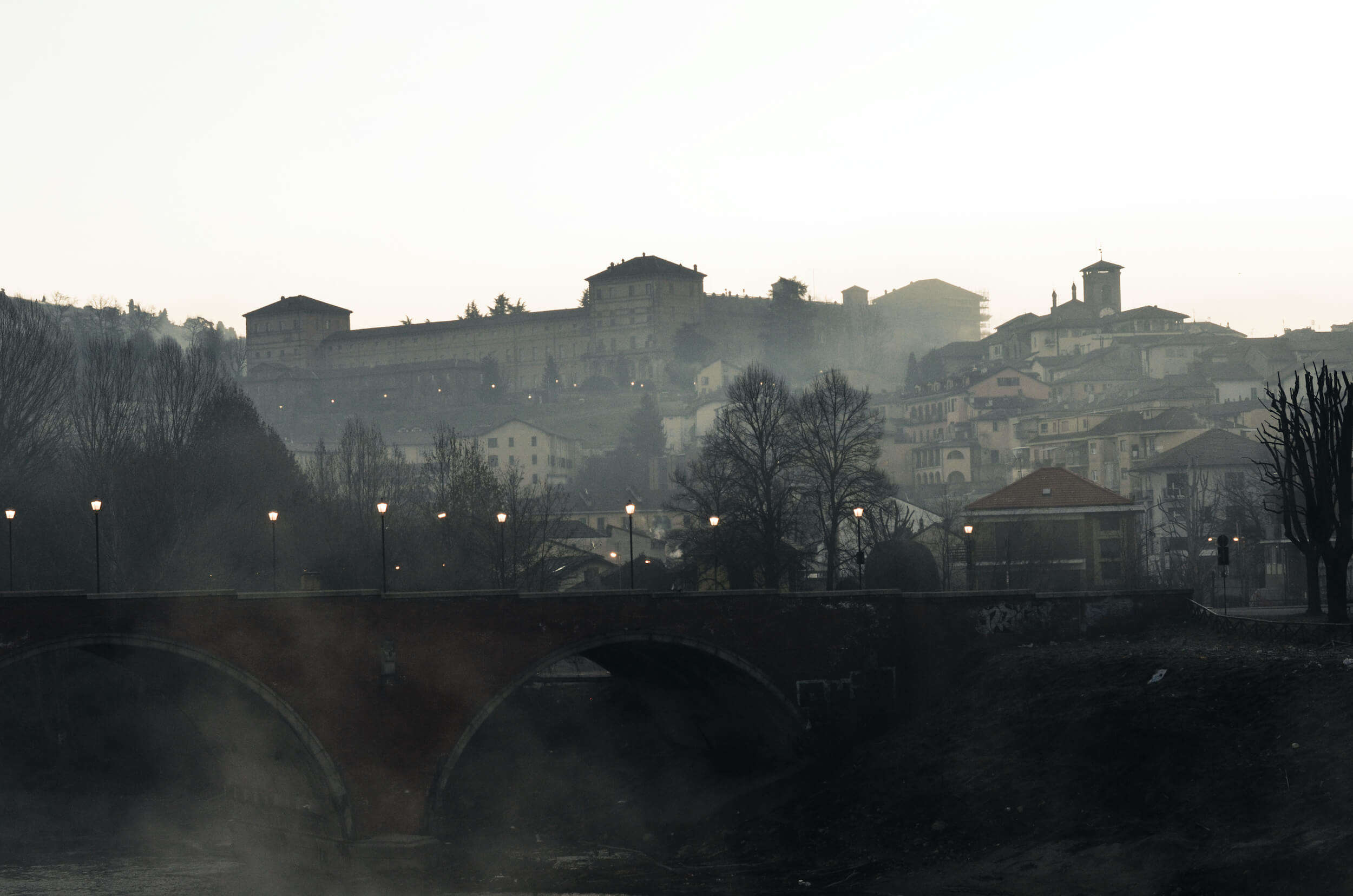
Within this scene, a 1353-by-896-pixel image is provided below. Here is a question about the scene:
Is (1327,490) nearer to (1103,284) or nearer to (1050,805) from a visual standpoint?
(1050,805)

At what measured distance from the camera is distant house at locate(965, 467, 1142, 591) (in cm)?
6706

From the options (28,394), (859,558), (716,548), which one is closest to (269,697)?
(859,558)

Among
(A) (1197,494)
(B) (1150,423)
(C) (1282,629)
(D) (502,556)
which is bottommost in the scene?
(C) (1282,629)

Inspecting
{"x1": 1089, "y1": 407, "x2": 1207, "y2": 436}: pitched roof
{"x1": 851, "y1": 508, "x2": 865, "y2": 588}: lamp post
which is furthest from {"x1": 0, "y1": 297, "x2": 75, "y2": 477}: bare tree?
{"x1": 1089, "y1": 407, "x2": 1207, "y2": 436}: pitched roof

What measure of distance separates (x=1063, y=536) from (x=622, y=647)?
29.3 metres

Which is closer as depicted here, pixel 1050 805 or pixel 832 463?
pixel 1050 805

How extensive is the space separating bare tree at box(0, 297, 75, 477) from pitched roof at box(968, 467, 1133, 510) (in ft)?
129

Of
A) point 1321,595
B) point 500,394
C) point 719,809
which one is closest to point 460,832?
point 719,809

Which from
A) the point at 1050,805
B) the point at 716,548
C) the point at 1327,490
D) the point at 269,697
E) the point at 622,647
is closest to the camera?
the point at 1050,805

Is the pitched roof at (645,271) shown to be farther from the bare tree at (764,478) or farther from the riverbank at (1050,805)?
the riverbank at (1050,805)

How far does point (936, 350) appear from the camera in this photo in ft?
615

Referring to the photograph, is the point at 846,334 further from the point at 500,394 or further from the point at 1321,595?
the point at 1321,595

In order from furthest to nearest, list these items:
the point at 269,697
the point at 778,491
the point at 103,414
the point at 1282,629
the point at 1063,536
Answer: the point at 1063,536 → the point at 778,491 → the point at 103,414 → the point at 269,697 → the point at 1282,629

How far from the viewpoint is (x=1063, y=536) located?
223ft
